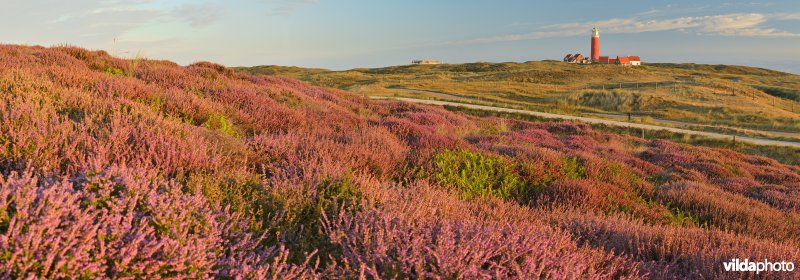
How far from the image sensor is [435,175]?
5914 mm

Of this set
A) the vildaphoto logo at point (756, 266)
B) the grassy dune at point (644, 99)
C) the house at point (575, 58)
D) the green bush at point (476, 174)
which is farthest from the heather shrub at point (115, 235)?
the house at point (575, 58)

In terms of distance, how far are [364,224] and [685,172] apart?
1010cm

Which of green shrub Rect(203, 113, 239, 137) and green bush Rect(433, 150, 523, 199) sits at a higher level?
green shrub Rect(203, 113, 239, 137)

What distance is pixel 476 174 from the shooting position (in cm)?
641

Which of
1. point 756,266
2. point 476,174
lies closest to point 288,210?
point 756,266

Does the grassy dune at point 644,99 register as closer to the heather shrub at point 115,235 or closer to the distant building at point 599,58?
the heather shrub at point 115,235

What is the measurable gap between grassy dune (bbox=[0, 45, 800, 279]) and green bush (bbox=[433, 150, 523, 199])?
31 millimetres

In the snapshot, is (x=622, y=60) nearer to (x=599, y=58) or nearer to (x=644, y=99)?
(x=599, y=58)

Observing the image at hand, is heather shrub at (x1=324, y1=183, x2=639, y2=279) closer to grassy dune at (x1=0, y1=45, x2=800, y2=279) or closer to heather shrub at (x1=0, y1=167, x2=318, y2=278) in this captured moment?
grassy dune at (x1=0, y1=45, x2=800, y2=279)

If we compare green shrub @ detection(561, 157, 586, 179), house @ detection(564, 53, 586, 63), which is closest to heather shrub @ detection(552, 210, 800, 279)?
green shrub @ detection(561, 157, 586, 179)

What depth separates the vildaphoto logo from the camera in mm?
3010

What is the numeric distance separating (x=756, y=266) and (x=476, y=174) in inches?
142

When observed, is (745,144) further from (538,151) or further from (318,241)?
(318,241)

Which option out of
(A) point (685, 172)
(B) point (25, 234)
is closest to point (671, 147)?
(A) point (685, 172)
